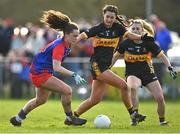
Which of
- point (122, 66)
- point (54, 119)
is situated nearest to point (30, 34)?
point (122, 66)

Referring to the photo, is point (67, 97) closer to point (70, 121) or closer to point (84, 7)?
point (70, 121)

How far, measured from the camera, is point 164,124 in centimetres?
1554

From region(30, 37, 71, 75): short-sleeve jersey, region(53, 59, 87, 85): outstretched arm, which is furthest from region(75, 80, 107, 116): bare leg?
region(53, 59, 87, 85): outstretched arm

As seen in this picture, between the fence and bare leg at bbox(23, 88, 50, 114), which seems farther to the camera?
the fence

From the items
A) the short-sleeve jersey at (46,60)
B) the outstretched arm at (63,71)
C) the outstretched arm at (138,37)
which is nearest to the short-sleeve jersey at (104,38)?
the outstretched arm at (138,37)

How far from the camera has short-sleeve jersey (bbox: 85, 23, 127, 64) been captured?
51.2 feet

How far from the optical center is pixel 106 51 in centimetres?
1570

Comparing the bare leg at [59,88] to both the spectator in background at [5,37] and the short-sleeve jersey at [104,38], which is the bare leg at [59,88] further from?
the spectator in background at [5,37]

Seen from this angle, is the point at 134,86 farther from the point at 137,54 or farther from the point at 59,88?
the point at 59,88

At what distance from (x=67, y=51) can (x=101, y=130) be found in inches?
63.0

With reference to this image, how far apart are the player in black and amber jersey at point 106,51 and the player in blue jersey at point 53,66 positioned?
71 cm

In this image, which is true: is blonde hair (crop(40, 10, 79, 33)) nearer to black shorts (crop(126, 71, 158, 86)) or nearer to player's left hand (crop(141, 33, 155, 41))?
player's left hand (crop(141, 33, 155, 41))

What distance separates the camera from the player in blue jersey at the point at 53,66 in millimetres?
14516

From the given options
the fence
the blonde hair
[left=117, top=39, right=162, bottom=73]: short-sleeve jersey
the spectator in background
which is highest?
the spectator in background
